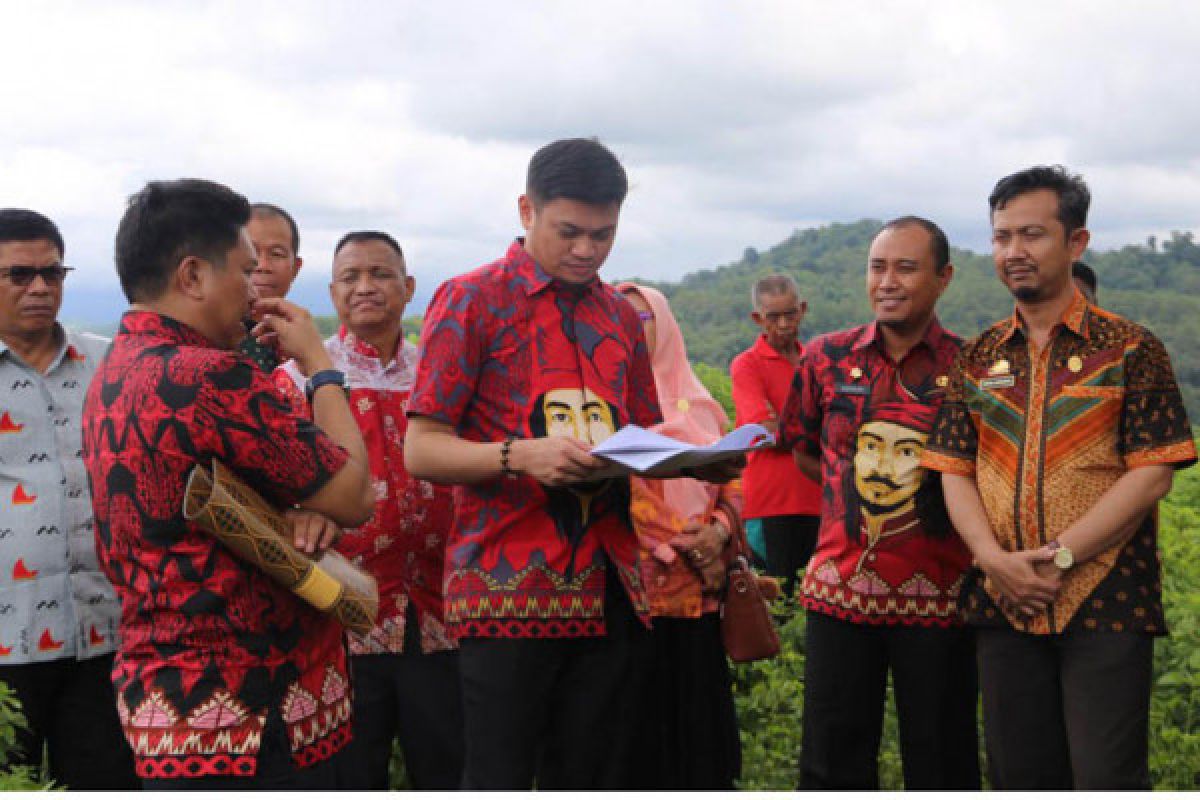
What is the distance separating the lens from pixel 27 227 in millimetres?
4422

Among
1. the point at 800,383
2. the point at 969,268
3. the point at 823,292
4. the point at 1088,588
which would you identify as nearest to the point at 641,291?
the point at 800,383

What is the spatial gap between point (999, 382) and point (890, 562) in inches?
28.4

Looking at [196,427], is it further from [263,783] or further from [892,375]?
[892,375]

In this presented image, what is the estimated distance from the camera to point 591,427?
363 centimetres

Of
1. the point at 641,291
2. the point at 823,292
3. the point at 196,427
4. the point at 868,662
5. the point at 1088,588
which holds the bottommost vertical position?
the point at 868,662

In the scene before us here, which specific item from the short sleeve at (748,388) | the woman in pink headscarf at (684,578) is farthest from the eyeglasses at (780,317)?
the woman in pink headscarf at (684,578)

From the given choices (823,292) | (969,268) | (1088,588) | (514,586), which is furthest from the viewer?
(969,268)

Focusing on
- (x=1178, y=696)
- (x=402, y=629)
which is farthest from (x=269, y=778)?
(x=1178, y=696)

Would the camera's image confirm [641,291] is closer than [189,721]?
No

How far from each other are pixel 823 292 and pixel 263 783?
35812mm

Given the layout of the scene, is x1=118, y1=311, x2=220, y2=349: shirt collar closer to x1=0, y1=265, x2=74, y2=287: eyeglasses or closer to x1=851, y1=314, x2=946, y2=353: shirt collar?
x1=0, y1=265, x2=74, y2=287: eyeglasses

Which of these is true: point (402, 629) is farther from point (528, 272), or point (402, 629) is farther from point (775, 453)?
point (775, 453)

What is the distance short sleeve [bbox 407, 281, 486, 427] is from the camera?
3.54 metres

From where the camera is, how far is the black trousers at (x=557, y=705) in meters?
3.53
